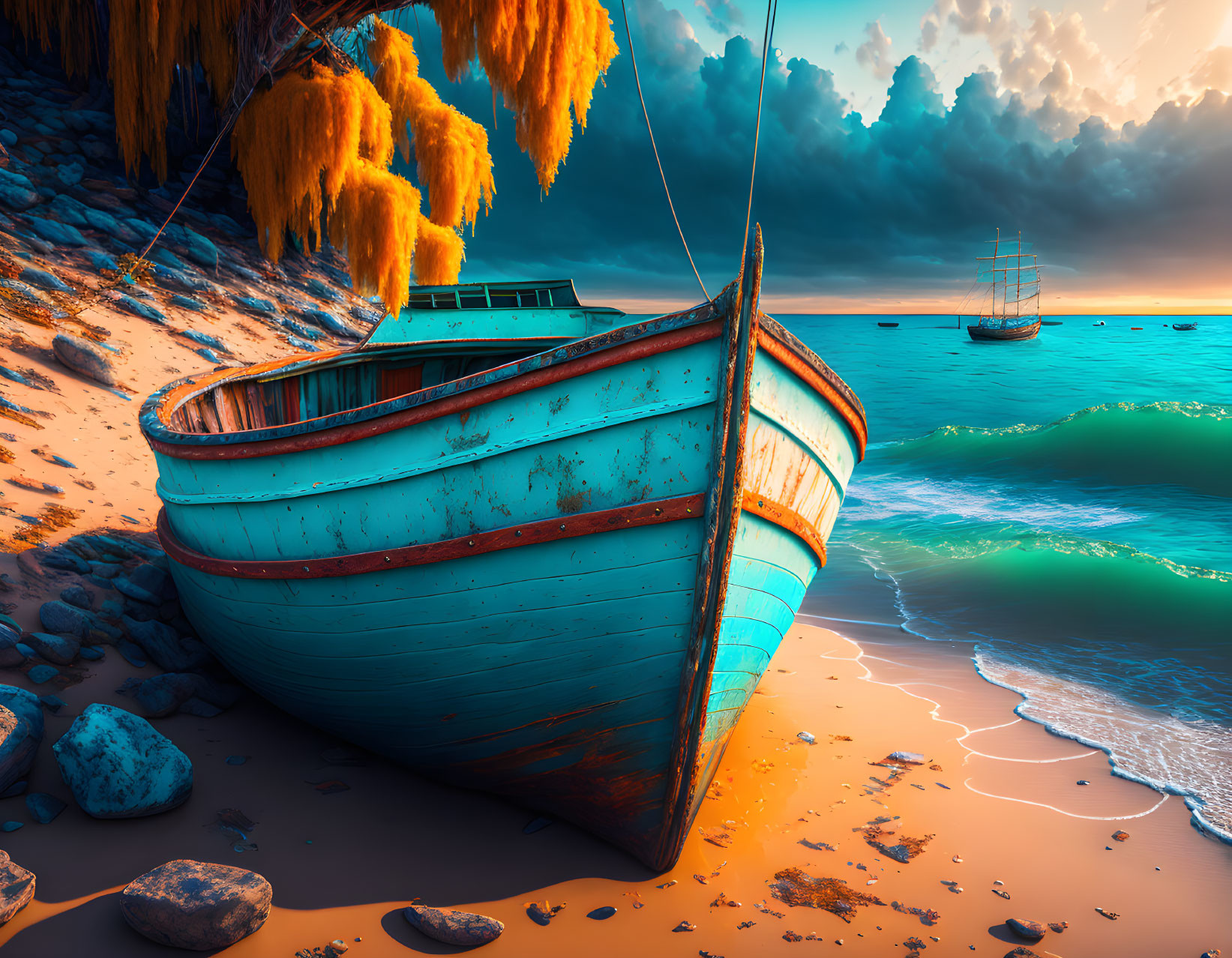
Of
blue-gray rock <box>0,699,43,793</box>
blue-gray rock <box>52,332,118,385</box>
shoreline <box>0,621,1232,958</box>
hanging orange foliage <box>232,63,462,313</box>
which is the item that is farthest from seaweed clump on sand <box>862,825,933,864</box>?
hanging orange foliage <box>232,63,462,313</box>

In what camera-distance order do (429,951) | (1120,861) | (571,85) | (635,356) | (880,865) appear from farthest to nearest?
(571,85), (1120,861), (880,865), (429,951), (635,356)

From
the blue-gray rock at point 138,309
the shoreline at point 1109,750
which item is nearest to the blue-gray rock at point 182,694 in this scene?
the shoreline at point 1109,750

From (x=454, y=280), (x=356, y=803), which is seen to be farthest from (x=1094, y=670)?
(x=454, y=280)

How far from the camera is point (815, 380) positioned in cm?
338

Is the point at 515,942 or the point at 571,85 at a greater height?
the point at 571,85

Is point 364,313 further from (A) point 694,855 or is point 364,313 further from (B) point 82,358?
(A) point 694,855

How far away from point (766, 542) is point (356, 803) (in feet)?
9.77

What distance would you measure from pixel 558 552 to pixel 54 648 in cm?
370

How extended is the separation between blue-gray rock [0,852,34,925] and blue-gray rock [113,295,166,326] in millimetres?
10847

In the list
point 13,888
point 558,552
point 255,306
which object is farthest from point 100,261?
point 558,552

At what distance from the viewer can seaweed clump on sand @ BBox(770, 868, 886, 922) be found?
362 cm

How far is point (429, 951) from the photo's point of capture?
10.4ft

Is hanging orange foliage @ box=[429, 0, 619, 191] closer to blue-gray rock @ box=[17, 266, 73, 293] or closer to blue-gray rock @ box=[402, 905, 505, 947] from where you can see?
blue-gray rock @ box=[17, 266, 73, 293]

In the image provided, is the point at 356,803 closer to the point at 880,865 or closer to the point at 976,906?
the point at 880,865
